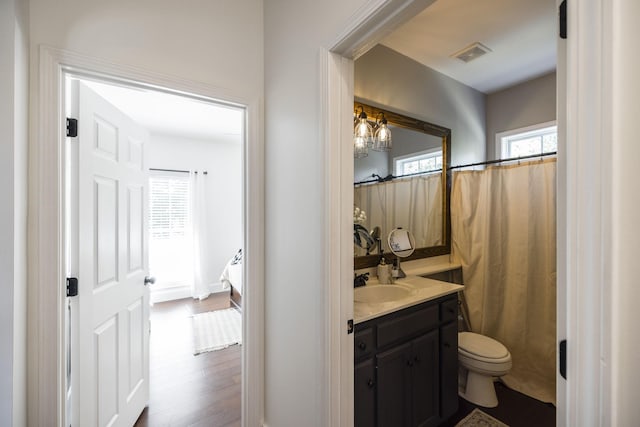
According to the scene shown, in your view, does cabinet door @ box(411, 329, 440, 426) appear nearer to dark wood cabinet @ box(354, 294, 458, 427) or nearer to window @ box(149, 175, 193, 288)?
dark wood cabinet @ box(354, 294, 458, 427)

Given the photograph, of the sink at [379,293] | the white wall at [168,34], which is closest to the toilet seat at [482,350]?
the sink at [379,293]

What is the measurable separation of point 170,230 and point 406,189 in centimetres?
407

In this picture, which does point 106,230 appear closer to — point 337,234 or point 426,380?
point 337,234

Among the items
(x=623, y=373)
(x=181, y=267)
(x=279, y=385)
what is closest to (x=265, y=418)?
(x=279, y=385)

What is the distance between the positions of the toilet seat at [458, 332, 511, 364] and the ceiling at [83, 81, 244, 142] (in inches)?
107

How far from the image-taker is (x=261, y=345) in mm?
1646

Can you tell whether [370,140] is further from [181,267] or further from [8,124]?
[181,267]

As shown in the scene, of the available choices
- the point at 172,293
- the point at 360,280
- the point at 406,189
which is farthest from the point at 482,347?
the point at 172,293

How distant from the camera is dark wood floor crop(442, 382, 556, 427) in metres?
1.80

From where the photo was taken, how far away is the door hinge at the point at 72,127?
1.29 meters

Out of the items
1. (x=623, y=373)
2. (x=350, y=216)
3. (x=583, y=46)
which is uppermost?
(x=583, y=46)

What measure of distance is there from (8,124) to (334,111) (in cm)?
125

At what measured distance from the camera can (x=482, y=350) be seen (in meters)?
1.93

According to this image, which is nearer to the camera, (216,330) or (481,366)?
(481,366)
